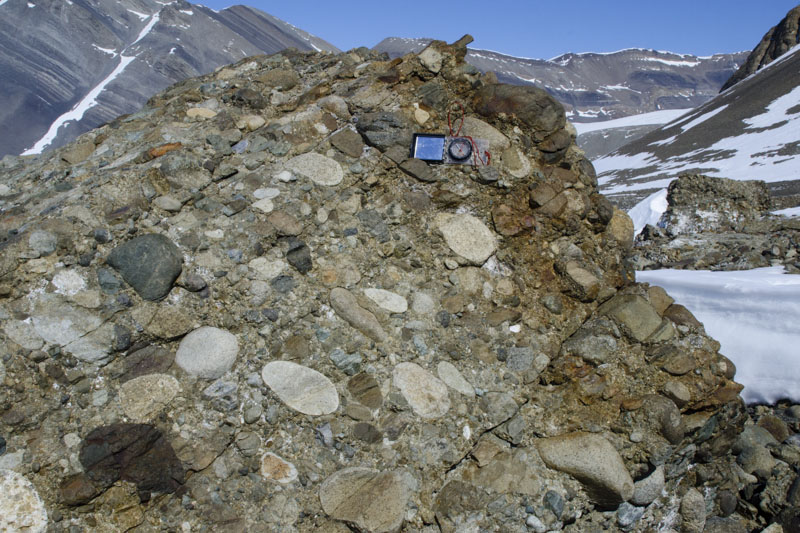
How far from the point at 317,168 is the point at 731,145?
33157 mm

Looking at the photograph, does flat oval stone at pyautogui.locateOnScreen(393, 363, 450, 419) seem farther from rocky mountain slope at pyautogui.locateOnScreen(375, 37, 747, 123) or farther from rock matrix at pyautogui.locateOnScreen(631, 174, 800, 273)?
rocky mountain slope at pyautogui.locateOnScreen(375, 37, 747, 123)

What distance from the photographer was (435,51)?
11.1 ft

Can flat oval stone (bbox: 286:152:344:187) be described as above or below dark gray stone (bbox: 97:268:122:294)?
above

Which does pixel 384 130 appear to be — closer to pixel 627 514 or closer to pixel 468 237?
pixel 468 237

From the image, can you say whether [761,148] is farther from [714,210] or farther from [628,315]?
[628,315]

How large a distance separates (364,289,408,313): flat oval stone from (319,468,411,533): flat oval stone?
864mm

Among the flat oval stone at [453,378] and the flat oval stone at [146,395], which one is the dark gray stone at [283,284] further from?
the flat oval stone at [453,378]

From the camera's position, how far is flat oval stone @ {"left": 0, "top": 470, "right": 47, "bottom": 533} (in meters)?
1.86

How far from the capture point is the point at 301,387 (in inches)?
92.8

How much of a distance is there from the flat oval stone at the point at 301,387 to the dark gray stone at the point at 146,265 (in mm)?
671

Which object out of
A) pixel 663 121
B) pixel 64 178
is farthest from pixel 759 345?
pixel 663 121

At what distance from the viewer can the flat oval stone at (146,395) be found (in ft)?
7.02

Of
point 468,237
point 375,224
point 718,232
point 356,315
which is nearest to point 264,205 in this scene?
point 375,224

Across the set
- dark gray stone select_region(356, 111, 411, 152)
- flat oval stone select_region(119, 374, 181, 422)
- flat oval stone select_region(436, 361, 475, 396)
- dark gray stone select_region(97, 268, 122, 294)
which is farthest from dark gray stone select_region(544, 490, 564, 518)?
dark gray stone select_region(97, 268, 122, 294)
